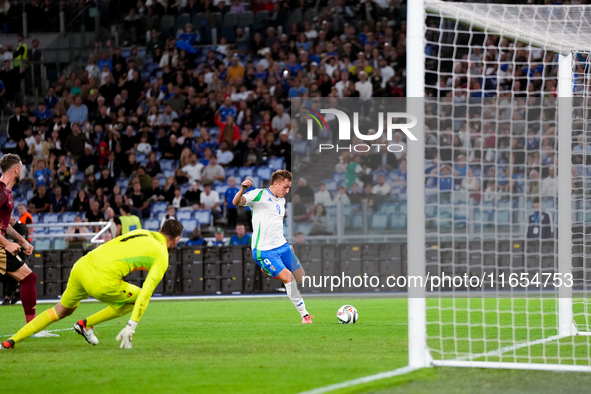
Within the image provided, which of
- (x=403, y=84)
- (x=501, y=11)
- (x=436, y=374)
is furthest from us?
(x=403, y=84)

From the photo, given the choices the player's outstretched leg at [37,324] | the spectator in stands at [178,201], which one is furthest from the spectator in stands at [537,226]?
the player's outstretched leg at [37,324]

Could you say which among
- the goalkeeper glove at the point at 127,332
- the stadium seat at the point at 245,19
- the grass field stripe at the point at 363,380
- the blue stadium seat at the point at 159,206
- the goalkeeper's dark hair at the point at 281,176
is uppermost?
the stadium seat at the point at 245,19

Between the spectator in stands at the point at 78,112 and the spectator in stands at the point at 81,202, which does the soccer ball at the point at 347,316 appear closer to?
the spectator in stands at the point at 81,202

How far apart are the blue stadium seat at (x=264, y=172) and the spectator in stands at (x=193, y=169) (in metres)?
1.56

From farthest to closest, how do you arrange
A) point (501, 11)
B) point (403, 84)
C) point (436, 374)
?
point (403, 84) < point (501, 11) < point (436, 374)

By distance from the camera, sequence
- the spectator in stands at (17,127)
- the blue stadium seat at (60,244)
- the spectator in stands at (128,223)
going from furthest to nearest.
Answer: the spectator in stands at (17,127)
the blue stadium seat at (60,244)
the spectator in stands at (128,223)

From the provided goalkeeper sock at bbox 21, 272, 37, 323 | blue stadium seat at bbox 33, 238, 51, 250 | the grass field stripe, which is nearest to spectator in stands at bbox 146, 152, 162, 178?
blue stadium seat at bbox 33, 238, 51, 250

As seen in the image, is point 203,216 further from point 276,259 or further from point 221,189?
point 276,259

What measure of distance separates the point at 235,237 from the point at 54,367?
11.1 meters

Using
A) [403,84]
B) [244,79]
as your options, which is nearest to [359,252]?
[403,84]

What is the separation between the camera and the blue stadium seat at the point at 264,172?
1923cm

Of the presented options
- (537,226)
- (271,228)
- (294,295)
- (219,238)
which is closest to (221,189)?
(219,238)

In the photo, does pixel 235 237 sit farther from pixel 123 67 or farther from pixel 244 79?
pixel 123 67

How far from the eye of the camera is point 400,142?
18484mm
